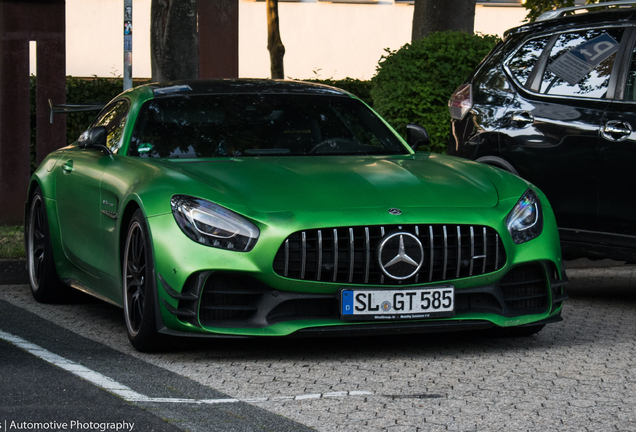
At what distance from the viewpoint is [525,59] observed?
7543 millimetres

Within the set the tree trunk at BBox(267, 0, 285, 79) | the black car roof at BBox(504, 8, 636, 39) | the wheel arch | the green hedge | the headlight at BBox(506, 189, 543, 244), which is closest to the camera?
the headlight at BBox(506, 189, 543, 244)

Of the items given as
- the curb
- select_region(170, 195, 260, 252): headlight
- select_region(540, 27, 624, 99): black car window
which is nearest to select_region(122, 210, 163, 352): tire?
select_region(170, 195, 260, 252): headlight

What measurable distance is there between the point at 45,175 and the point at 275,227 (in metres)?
2.78

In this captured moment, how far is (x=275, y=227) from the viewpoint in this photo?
5.05 metres

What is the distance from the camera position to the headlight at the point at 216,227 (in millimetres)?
5051

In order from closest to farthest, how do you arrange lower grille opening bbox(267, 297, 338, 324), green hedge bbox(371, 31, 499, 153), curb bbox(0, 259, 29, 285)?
lower grille opening bbox(267, 297, 338, 324), curb bbox(0, 259, 29, 285), green hedge bbox(371, 31, 499, 153)

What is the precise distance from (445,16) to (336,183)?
23.1ft

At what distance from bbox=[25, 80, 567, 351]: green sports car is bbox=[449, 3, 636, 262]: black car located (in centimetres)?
107

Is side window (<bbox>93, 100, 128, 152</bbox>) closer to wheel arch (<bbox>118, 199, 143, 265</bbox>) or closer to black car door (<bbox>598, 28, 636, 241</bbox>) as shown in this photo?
wheel arch (<bbox>118, 199, 143, 265</bbox>)

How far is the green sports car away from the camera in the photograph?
16.7 ft

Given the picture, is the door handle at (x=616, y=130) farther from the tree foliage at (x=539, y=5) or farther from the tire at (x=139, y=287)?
the tree foliage at (x=539, y=5)

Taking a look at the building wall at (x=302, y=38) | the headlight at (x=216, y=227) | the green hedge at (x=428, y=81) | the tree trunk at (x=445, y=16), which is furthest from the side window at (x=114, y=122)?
the building wall at (x=302, y=38)

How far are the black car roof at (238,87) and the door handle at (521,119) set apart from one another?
4.21 feet

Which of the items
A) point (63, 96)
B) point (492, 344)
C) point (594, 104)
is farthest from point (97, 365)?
point (63, 96)
